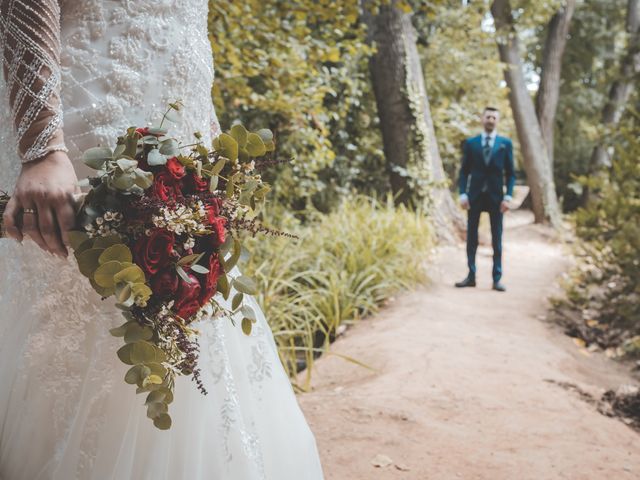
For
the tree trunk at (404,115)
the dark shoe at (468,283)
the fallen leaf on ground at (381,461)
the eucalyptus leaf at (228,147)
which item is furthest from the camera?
the tree trunk at (404,115)

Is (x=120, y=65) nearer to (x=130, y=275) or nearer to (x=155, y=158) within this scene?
(x=155, y=158)

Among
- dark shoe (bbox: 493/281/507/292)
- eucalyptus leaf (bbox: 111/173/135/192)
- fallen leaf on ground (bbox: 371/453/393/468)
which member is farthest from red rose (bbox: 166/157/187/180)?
dark shoe (bbox: 493/281/507/292)

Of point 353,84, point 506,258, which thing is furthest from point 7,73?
point 506,258

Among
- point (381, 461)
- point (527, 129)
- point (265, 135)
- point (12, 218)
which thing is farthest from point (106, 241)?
point (527, 129)

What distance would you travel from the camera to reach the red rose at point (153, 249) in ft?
4.32

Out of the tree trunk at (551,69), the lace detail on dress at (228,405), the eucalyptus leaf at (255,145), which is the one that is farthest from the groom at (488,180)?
the tree trunk at (551,69)

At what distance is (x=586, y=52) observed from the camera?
18.5 meters

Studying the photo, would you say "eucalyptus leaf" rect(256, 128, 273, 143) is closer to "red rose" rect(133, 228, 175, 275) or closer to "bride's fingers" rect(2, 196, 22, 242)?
"red rose" rect(133, 228, 175, 275)

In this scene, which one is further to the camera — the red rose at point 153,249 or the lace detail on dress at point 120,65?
the lace detail on dress at point 120,65

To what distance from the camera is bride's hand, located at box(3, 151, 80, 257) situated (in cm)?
137

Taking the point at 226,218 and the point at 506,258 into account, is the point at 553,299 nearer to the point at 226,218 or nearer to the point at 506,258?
the point at 506,258

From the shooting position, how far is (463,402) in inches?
135

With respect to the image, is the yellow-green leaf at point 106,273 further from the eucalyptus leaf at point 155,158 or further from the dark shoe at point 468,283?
the dark shoe at point 468,283

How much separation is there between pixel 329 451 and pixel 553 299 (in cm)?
408
